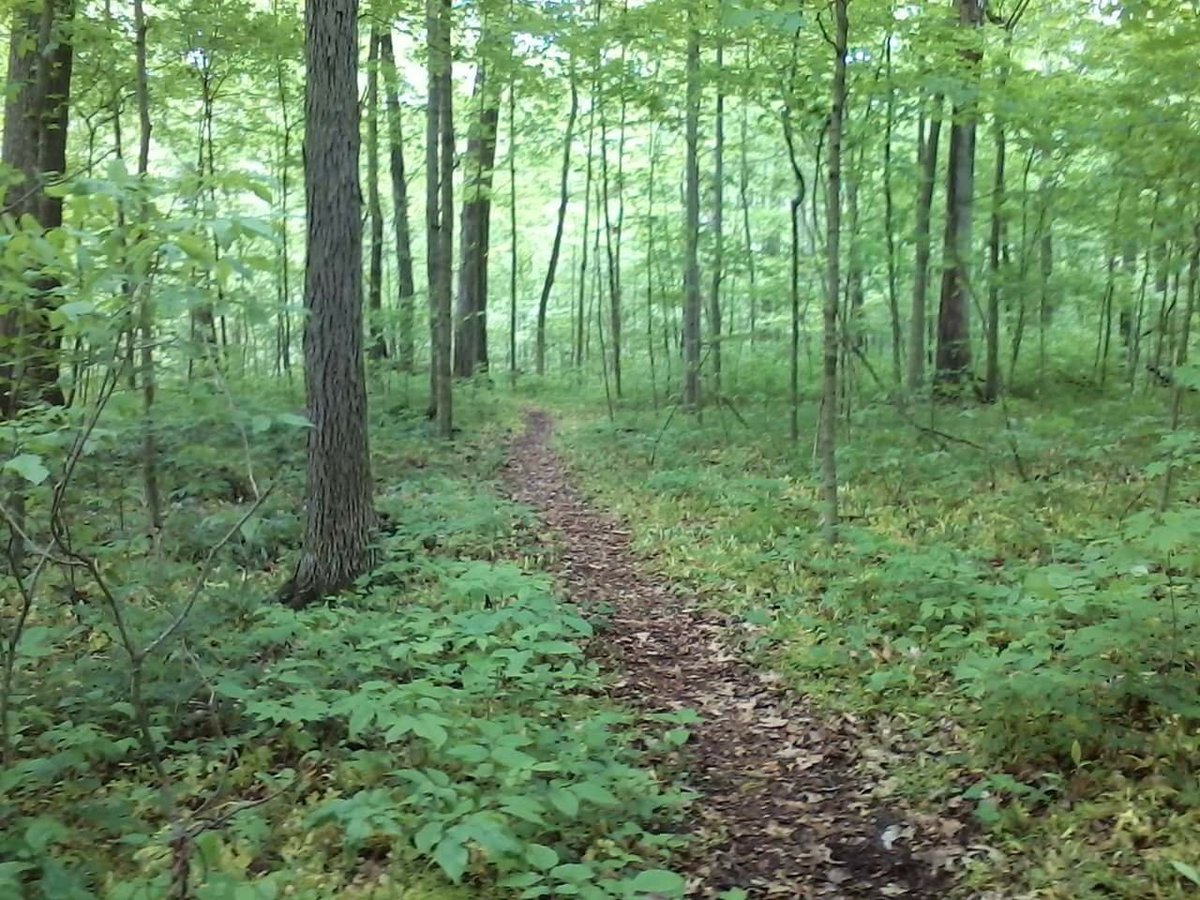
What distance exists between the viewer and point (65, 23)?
8641mm

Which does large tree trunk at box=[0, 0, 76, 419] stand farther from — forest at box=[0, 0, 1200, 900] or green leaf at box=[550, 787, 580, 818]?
green leaf at box=[550, 787, 580, 818]

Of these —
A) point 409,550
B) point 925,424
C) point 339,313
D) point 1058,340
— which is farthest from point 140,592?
point 1058,340

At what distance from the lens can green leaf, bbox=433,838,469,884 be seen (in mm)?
3209

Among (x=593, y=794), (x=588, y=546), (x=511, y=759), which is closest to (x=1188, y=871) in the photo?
(x=593, y=794)

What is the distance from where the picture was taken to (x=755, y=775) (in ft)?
15.8

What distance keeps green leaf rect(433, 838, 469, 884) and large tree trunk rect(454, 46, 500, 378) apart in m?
14.4

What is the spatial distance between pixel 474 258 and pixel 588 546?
13822 millimetres

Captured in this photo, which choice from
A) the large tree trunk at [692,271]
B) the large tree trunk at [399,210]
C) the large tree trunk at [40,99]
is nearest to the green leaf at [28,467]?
the large tree trunk at [40,99]

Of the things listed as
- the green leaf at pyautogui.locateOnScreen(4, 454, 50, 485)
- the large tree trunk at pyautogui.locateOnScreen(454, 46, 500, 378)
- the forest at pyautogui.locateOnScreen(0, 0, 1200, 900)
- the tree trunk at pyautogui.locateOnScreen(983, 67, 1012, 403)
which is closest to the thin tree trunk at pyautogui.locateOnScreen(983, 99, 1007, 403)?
the tree trunk at pyautogui.locateOnScreen(983, 67, 1012, 403)

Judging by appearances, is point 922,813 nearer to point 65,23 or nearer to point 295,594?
point 295,594

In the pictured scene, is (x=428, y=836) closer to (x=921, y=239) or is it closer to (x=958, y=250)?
(x=921, y=239)

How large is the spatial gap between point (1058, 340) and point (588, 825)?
17.6 metres

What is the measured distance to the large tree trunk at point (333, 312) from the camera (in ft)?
23.2

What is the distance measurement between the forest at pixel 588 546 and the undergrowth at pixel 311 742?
0.03m
